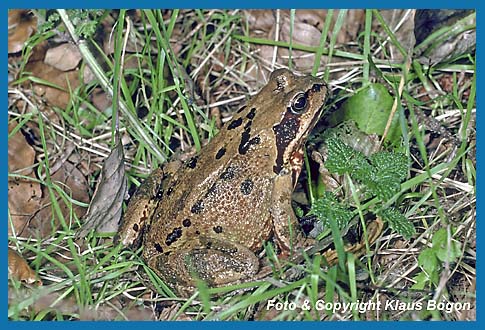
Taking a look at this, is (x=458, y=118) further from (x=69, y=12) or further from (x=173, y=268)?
(x=69, y=12)

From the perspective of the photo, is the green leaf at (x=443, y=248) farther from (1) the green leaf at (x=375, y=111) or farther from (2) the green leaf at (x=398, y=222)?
(1) the green leaf at (x=375, y=111)

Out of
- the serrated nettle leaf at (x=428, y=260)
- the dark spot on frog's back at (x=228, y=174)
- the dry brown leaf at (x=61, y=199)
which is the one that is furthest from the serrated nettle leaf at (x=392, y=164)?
the dry brown leaf at (x=61, y=199)

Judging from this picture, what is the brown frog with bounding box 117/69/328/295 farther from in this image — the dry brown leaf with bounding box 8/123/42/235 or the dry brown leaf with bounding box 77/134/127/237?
the dry brown leaf with bounding box 8/123/42/235

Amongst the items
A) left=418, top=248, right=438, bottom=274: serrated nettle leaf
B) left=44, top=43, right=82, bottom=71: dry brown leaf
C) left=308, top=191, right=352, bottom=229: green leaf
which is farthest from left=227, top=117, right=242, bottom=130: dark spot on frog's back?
left=44, top=43, right=82, bottom=71: dry brown leaf

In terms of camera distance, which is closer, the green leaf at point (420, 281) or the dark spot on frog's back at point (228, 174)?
the green leaf at point (420, 281)

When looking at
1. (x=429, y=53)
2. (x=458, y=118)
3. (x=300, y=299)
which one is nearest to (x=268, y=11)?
(x=429, y=53)

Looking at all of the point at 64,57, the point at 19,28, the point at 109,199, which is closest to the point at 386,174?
the point at 109,199
